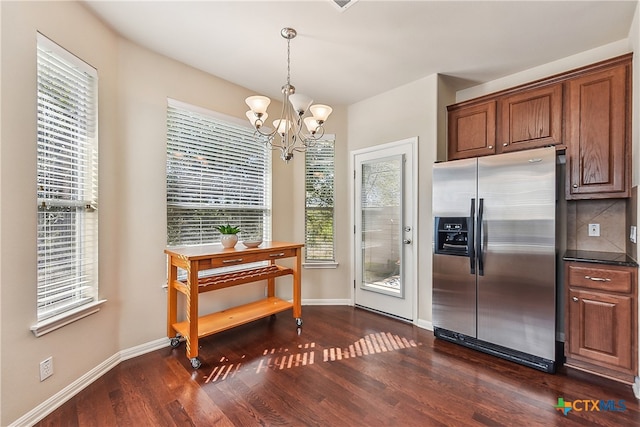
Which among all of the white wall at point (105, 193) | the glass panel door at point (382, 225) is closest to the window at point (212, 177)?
the white wall at point (105, 193)

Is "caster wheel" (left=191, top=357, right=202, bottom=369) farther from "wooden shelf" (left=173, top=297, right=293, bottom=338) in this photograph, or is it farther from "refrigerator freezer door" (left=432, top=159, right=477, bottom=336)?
"refrigerator freezer door" (left=432, top=159, right=477, bottom=336)

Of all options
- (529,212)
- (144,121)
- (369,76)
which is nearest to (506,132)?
(529,212)

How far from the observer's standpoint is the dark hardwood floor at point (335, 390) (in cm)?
175

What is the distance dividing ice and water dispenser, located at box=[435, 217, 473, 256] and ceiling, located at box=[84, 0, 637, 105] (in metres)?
1.58

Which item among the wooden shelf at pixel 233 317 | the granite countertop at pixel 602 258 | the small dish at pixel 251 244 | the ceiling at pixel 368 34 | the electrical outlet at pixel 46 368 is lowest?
the wooden shelf at pixel 233 317

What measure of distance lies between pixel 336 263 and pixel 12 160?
3184mm

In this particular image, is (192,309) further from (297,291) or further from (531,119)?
(531,119)

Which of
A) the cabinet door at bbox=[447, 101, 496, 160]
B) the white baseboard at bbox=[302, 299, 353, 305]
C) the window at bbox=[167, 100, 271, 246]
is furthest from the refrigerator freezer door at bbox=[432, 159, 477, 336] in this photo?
the window at bbox=[167, 100, 271, 246]

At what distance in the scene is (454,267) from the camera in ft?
9.03

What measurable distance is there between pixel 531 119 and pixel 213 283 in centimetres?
330

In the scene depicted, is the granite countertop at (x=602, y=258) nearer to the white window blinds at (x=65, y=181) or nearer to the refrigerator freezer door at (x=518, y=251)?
the refrigerator freezer door at (x=518, y=251)

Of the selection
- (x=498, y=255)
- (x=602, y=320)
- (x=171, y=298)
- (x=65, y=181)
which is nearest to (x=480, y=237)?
(x=498, y=255)

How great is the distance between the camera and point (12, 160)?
163 cm

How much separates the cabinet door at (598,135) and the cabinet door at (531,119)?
3.4 inches
